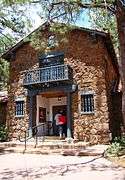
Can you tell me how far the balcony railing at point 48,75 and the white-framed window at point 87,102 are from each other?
1474 millimetres

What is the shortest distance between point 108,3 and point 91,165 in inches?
252

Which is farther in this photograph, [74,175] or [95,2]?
[95,2]

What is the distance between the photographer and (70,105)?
19.1m

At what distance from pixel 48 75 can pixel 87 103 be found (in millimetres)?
3117

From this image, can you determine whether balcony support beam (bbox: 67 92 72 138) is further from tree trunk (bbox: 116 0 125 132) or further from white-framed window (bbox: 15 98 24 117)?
tree trunk (bbox: 116 0 125 132)

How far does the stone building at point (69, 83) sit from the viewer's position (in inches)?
729

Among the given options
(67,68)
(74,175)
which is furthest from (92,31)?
(74,175)

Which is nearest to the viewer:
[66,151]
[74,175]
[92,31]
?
[74,175]

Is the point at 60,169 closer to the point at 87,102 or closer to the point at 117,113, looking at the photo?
the point at 87,102

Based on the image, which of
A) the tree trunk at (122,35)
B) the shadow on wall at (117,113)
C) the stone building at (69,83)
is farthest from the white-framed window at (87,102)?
the tree trunk at (122,35)

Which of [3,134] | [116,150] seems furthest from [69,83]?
[116,150]

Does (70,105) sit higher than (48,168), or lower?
higher

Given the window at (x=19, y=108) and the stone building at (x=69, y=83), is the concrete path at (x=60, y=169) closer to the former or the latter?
the stone building at (x=69, y=83)

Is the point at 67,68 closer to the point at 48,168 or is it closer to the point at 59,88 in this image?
the point at 59,88
